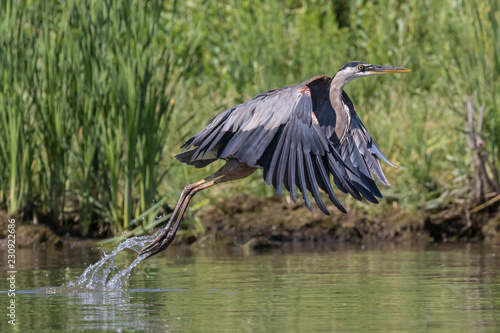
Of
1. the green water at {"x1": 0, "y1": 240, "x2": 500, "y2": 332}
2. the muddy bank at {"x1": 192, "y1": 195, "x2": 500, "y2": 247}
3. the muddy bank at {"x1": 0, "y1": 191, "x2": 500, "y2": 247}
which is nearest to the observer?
the green water at {"x1": 0, "y1": 240, "x2": 500, "y2": 332}

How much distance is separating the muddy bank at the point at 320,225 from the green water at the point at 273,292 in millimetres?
630

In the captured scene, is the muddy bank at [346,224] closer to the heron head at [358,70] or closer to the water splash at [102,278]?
the water splash at [102,278]

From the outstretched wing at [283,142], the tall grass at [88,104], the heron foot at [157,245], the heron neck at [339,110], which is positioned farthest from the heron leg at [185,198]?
the tall grass at [88,104]

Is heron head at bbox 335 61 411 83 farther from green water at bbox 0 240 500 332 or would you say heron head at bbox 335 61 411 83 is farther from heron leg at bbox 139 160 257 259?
green water at bbox 0 240 500 332

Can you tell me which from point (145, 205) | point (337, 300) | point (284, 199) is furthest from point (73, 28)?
point (337, 300)

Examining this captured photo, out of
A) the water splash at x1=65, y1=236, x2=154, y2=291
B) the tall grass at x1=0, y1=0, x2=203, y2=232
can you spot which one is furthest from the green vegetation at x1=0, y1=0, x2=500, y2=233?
the water splash at x1=65, y1=236, x2=154, y2=291

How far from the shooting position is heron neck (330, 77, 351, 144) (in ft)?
20.6

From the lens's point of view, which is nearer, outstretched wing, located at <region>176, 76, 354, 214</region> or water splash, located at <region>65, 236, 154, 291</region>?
outstretched wing, located at <region>176, 76, 354, 214</region>

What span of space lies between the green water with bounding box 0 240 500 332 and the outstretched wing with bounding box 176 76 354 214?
65cm

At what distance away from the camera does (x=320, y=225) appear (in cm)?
884

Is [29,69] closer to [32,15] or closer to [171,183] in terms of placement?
[32,15]

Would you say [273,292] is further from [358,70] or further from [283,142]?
[358,70]

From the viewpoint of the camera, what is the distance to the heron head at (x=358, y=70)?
6293 millimetres

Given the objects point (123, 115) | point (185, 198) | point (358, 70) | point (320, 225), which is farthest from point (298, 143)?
point (320, 225)
